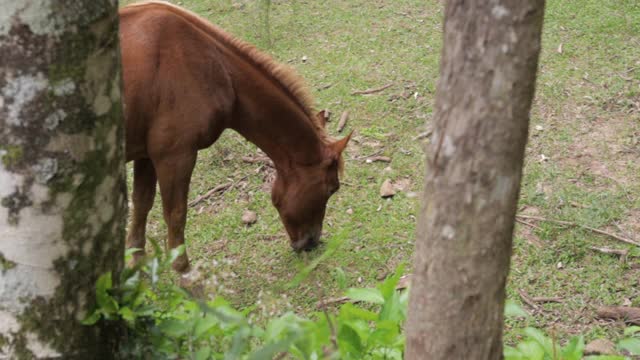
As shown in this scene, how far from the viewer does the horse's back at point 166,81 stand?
14.1ft

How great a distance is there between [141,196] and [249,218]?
93cm

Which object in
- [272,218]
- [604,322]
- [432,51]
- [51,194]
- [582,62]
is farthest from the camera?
[432,51]

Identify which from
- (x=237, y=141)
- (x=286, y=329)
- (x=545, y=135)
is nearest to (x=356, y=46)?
(x=237, y=141)

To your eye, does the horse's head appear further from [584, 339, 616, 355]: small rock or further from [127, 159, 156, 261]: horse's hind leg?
[584, 339, 616, 355]: small rock

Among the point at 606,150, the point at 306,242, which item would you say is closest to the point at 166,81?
the point at 306,242

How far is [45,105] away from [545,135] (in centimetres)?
481

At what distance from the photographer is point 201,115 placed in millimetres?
4434

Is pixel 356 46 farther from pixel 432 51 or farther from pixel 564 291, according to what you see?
pixel 564 291

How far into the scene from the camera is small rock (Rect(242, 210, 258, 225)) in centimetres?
551

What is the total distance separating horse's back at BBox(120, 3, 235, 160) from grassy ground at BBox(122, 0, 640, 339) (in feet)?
3.20

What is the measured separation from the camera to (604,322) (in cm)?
414

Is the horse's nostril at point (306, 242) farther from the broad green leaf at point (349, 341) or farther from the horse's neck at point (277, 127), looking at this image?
the broad green leaf at point (349, 341)

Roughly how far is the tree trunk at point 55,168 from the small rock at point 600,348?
8.90 ft

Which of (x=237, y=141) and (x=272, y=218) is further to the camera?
(x=237, y=141)
